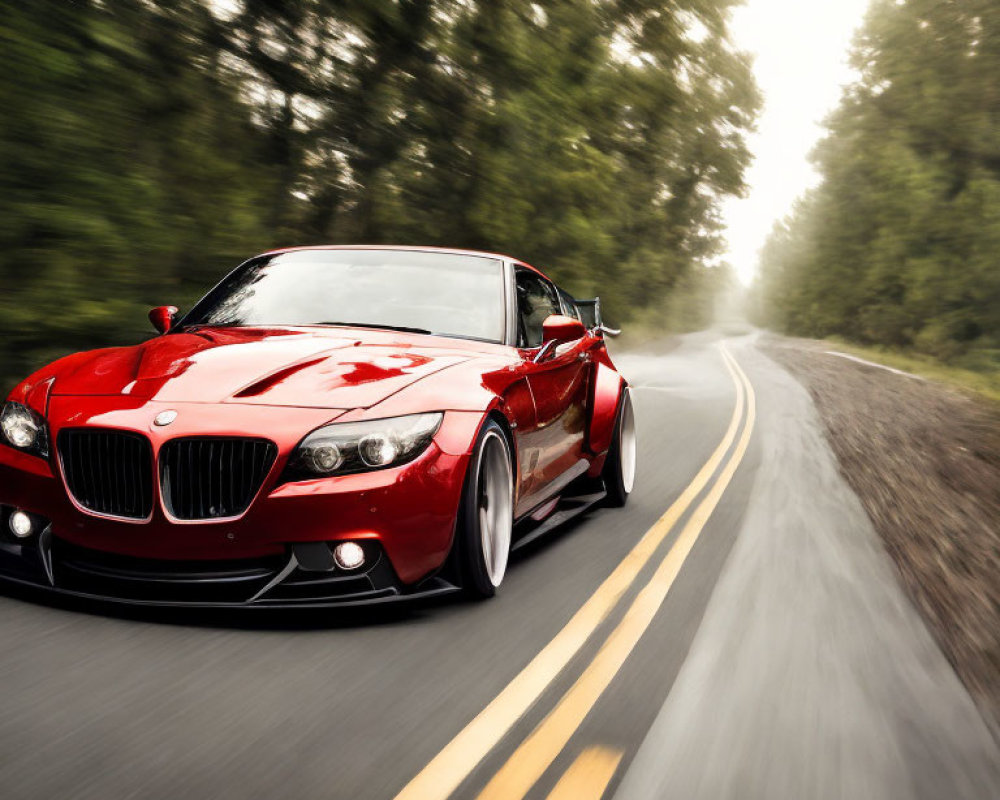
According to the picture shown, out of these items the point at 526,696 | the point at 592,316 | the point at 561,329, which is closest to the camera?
the point at 526,696

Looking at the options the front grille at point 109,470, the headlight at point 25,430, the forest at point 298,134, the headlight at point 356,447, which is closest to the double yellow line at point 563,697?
the headlight at point 356,447

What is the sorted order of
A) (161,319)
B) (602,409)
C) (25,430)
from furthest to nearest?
(602,409) → (161,319) → (25,430)

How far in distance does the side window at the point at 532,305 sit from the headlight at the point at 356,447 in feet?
5.21

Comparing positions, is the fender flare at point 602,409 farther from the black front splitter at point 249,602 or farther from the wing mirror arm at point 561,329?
the black front splitter at point 249,602

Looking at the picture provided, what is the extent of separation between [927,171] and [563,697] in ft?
143

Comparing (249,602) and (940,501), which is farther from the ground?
(249,602)

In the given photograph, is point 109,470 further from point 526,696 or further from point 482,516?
point 526,696

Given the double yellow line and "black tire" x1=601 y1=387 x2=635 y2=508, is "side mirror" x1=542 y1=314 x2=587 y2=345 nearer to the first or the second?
the double yellow line

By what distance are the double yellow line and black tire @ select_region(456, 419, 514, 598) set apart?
0.43m

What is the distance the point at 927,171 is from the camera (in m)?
42.4

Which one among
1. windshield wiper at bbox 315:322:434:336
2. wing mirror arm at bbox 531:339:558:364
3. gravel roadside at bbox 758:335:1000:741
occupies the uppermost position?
windshield wiper at bbox 315:322:434:336

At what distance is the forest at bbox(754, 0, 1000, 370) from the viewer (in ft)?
130

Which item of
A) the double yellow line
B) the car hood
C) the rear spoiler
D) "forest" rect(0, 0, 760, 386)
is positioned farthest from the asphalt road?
"forest" rect(0, 0, 760, 386)

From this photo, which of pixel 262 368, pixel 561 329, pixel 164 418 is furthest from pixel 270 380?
pixel 561 329
